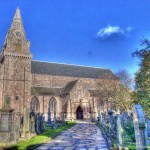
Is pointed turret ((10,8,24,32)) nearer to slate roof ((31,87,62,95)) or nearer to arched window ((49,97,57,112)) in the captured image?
slate roof ((31,87,62,95))

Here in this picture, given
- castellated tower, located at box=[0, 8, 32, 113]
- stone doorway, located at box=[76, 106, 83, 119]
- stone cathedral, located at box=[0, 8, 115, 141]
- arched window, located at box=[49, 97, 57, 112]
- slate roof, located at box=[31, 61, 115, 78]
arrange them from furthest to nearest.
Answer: slate roof, located at box=[31, 61, 115, 78] → arched window, located at box=[49, 97, 57, 112] → stone doorway, located at box=[76, 106, 83, 119] → stone cathedral, located at box=[0, 8, 115, 141] → castellated tower, located at box=[0, 8, 32, 113]

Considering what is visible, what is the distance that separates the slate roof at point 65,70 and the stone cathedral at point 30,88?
0.79 m

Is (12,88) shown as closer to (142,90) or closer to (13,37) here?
(13,37)

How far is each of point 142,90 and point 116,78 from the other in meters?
18.5

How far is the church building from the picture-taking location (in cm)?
4019

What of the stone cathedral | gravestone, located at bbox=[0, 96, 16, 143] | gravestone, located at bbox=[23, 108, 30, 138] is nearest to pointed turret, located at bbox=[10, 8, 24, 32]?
the stone cathedral

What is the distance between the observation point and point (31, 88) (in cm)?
4472

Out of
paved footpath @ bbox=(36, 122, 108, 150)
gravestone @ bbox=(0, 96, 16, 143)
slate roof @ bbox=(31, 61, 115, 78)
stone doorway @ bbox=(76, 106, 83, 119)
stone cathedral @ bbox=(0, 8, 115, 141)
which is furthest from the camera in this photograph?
slate roof @ bbox=(31, 61, 115, 78)

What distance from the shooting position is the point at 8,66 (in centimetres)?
4103

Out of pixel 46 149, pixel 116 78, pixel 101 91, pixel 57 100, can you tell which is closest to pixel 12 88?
pixel 57 100

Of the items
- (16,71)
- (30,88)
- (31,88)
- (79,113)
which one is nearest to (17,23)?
(16,71)

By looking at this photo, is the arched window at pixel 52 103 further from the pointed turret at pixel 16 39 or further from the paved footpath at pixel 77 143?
the paved footpath at pixel 77 143

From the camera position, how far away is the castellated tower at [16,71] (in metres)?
39.7

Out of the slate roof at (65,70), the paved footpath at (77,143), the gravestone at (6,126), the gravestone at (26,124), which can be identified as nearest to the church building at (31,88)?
the slate roof at (65,70)
